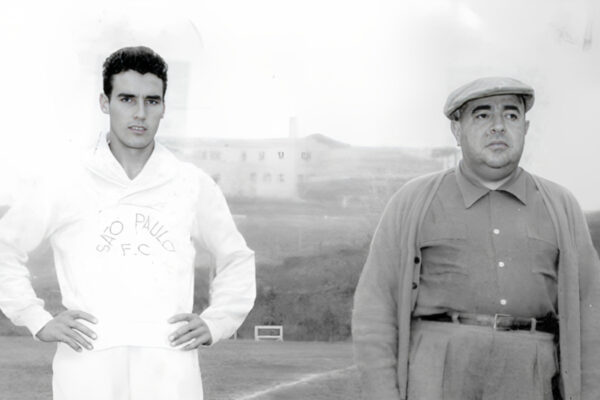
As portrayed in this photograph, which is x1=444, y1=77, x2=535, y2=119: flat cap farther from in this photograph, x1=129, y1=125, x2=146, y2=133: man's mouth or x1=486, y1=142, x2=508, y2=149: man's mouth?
x1=129, y1=125, x2=146, y2=133: man's mouth

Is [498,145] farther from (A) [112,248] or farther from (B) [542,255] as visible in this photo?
(A) [112,248]

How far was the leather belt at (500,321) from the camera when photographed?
1964 mm

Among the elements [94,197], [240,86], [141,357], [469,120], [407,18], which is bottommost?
[141,357]

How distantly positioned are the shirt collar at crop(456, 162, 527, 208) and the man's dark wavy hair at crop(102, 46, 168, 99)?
0.83 metres

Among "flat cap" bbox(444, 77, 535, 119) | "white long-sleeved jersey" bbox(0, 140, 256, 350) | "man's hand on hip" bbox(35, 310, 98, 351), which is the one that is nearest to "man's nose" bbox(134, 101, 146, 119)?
"white long-sleeved jersey" bbox(0, 140, 256, 350)

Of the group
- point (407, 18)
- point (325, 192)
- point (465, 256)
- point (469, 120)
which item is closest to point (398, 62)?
point (407, 18)

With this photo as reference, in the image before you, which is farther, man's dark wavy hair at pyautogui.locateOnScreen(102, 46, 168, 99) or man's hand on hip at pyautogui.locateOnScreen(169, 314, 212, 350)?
man's dark wavy hair at pyautogui.locateOnScreen(102, 46, 168, 99)

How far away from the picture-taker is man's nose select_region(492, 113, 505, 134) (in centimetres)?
203

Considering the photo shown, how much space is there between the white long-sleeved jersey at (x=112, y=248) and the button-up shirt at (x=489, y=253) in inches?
22.2

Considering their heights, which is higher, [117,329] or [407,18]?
[407,18]

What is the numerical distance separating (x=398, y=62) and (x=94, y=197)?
149 cm

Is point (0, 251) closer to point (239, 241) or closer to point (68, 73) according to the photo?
point (239, 241)

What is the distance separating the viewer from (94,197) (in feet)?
6.75

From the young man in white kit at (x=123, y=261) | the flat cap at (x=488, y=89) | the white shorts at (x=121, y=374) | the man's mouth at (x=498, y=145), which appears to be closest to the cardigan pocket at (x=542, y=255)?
the man's mouth at (x=498, y=145)
